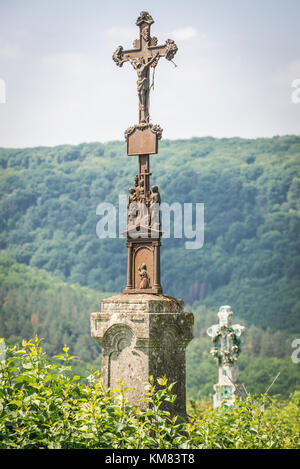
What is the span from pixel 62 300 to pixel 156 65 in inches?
1817

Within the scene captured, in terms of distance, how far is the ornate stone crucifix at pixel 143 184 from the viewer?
901 cm

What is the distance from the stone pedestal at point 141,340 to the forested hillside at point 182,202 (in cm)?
5465

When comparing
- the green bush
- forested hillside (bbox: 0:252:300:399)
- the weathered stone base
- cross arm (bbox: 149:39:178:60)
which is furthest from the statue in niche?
forested hillside (bbox: 0:252:300:399)

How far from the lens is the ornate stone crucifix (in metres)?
9.01

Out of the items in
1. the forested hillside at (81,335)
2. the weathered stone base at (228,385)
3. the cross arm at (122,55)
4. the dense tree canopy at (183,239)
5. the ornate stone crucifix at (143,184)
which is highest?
the dense tree canopy at (183,239)

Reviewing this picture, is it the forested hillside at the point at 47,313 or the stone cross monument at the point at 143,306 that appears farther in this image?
the forested hillside at the point at 47,313

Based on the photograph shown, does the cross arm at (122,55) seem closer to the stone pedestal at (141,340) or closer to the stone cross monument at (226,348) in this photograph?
the stone pedestal at (141,340)

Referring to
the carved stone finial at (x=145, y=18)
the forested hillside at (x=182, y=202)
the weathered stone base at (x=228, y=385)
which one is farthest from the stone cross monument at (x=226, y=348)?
the forested hillside at (x=182, y=202)

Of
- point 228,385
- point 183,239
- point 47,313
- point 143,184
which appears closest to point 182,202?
point 183,239

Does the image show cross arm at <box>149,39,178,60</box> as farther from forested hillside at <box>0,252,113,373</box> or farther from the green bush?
forested hillside at <box>0,252,113,373</box>

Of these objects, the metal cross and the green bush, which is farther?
the metal cross

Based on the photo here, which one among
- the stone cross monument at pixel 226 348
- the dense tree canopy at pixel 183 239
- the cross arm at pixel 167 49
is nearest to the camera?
the cross arm at pixel 167 49

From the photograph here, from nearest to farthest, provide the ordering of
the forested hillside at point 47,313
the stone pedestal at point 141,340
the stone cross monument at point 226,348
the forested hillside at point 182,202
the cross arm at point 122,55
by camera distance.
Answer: the stone pedestal at point 141,340
the cross arm at point 122,55
the stone cross monument at point 226,348
the forested hillside at point 47,313
the forested hillside at point 182,202
